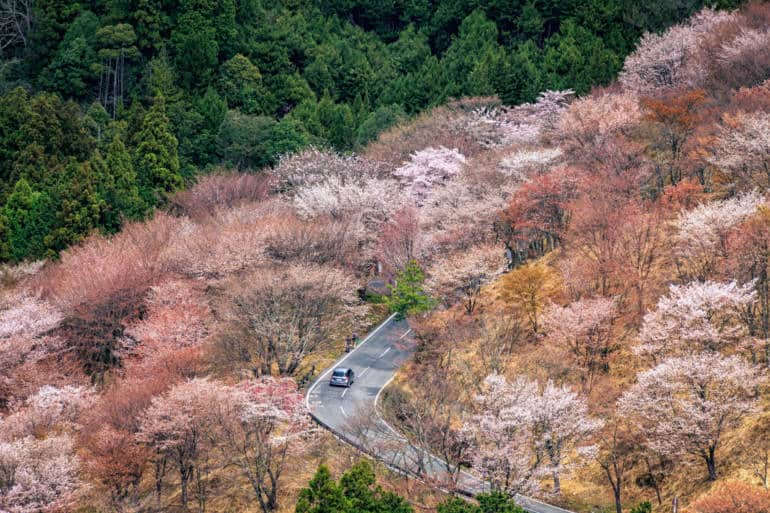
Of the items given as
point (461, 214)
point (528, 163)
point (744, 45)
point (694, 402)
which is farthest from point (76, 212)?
point (744, 45)

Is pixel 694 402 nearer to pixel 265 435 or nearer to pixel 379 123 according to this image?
pixel 265 435

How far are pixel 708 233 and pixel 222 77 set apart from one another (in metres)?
50.4

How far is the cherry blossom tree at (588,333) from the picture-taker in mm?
32969

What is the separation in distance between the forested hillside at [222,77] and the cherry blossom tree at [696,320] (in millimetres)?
34460

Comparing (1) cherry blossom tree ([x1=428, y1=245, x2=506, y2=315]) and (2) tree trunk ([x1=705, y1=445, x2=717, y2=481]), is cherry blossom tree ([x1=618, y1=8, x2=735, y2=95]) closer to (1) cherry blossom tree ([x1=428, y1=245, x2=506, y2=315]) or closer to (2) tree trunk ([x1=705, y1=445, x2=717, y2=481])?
(1) cherry blossom tree ([x1=428, y1=245, x2=506, y2=315])

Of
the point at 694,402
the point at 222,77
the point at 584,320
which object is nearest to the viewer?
the point at 694,402

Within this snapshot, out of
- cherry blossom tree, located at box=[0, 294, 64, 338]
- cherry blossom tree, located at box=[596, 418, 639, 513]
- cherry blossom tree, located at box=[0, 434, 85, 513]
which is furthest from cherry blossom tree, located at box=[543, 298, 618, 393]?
cherry blossom tree, located at box=[0, 294, 64, 338]

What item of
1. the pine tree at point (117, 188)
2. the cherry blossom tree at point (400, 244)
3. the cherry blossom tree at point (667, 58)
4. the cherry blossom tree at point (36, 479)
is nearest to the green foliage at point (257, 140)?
the pine tree at point (117, 188)

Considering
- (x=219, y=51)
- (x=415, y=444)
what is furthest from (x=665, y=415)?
(x=219, y=51)

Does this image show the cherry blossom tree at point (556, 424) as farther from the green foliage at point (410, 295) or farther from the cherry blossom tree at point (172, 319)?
the cherry blossom tree at point (172, 319)

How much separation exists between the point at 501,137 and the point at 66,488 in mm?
36466

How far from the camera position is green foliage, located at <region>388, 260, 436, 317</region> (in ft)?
134

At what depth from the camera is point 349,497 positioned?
26969mm

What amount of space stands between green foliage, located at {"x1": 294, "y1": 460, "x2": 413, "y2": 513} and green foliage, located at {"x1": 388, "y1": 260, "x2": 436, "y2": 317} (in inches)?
547
